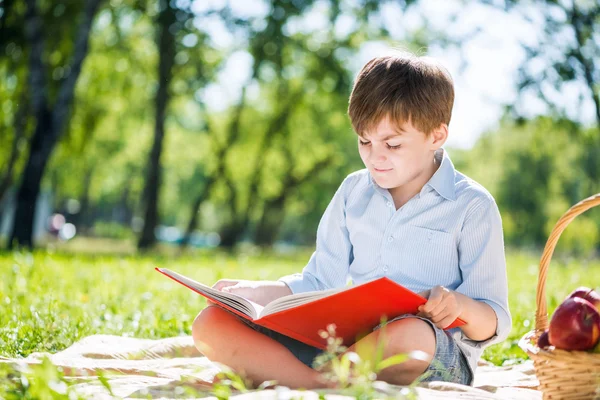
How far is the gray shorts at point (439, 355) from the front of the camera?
8.35ft

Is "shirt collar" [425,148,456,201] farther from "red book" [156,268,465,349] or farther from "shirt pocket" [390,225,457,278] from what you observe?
"red book" [156,268,465,349]

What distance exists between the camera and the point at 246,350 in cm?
269

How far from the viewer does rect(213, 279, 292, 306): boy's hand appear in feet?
9.58

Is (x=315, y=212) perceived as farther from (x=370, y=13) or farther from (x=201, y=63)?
(x=370, y=13)

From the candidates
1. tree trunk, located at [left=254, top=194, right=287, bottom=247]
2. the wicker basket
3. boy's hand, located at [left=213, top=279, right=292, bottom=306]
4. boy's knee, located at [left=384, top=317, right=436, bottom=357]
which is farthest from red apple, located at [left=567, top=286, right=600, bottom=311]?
tree trunk, located at [left=254, top=194, right=287, bottom=247]

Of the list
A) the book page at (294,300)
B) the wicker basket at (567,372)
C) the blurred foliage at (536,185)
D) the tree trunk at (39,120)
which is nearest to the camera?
the wicker basket at (567,372)

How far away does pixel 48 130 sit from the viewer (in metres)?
11.0

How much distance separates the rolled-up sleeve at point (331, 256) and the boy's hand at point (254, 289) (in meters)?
0.09

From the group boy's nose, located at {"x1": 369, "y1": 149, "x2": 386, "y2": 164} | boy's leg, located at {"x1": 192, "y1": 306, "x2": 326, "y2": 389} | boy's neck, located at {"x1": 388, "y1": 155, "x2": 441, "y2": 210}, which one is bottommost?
boy's leg, located at {"x1": 192, "y1": 306, "x2": 326, "y2": 389}

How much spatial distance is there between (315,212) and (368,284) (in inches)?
1268

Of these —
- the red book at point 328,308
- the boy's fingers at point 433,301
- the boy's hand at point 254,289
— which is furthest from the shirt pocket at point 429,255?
the boy's hand at point 254,289

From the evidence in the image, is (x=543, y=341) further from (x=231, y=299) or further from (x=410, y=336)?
(x=231, y=299)

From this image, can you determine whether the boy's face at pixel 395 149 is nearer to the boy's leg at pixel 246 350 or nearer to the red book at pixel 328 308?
the red book at pixel 328 308

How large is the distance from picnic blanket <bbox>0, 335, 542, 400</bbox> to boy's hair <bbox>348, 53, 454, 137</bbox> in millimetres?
1011
